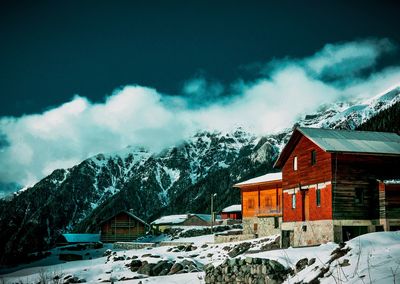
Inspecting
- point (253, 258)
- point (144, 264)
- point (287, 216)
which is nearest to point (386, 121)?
point (287, 216)

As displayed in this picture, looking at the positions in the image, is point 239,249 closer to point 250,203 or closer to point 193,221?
point 250,203

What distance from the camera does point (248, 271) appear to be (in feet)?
59.7

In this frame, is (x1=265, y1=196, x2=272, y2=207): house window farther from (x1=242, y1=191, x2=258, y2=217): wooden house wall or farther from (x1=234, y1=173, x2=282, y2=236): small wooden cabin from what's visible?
(x1=242, y1=191, x2=258, y2=217): wooden house wall

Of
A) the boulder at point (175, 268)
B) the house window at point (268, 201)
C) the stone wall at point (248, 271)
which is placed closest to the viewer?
the stone wall at point (248, 271)

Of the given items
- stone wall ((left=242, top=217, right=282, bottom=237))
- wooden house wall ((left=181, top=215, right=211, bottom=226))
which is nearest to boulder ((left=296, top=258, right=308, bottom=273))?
stone wall ((left=242, top=217, right=282, bottom=237))

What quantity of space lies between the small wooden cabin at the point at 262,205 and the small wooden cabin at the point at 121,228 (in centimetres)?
3066

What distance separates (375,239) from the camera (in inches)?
598

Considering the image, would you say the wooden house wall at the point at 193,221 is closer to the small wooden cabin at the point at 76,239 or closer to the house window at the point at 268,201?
the small wooden cabin at the point at 76,239

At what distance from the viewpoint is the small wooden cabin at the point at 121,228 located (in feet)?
265

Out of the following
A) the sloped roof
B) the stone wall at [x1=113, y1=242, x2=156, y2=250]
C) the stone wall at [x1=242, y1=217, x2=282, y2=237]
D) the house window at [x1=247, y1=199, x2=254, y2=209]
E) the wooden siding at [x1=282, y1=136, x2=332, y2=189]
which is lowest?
the stone wall at [x1=113, y1=242, x2=156, y2=250]

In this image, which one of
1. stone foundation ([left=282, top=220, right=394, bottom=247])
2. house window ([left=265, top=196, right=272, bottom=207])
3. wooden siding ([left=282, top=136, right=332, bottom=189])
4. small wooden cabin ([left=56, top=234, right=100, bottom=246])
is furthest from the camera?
small wooden cabin ([left=56, top=234, right=100, bottom=246])

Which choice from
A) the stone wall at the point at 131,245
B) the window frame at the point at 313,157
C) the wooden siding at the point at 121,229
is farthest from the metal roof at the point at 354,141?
the wooden siding at the point at 121,229

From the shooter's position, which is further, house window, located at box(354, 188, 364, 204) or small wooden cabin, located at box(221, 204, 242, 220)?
small wooden cabin, located at box(221, 204, 242, 220)

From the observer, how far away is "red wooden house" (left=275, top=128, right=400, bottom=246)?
105ft
